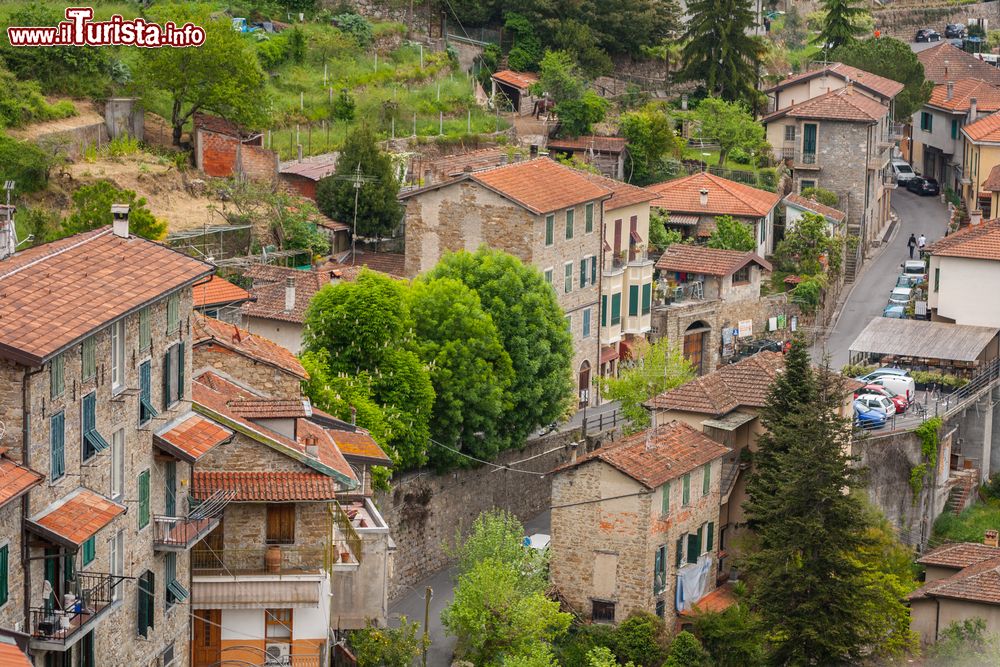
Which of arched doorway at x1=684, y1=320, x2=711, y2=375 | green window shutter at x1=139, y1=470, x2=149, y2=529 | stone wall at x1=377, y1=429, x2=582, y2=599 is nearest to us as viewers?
green window shutter at x1=139, y1=470, x2=149, y2=529

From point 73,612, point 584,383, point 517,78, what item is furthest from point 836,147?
point 73,612

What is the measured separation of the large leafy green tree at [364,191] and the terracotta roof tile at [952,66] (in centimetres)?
4640

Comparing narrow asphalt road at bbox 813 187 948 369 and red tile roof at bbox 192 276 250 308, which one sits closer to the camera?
red tile roof at bbox 192 276 250 308

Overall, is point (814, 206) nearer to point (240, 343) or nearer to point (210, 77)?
point (210, 77)

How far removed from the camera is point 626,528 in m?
62.5

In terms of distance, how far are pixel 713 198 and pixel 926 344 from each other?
48.4 feet

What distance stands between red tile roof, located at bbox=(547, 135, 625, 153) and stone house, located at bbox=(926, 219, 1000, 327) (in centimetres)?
1944

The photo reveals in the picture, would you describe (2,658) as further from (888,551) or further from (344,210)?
(344,210)

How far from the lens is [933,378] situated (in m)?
81.9

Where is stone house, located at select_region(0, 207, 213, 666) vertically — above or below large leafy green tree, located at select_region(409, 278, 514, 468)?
above

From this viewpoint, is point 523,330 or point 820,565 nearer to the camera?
point 820,565

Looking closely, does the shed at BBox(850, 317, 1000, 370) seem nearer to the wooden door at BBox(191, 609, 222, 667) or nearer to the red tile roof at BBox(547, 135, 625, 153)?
the red tile roof at BBox(547, 135, 625, 153)

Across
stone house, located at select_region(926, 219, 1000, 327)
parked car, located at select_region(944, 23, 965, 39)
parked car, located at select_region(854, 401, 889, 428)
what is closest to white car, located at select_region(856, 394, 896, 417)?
parked car, located at select_region(854, 401, 889, 428)

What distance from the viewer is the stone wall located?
6544 cm
